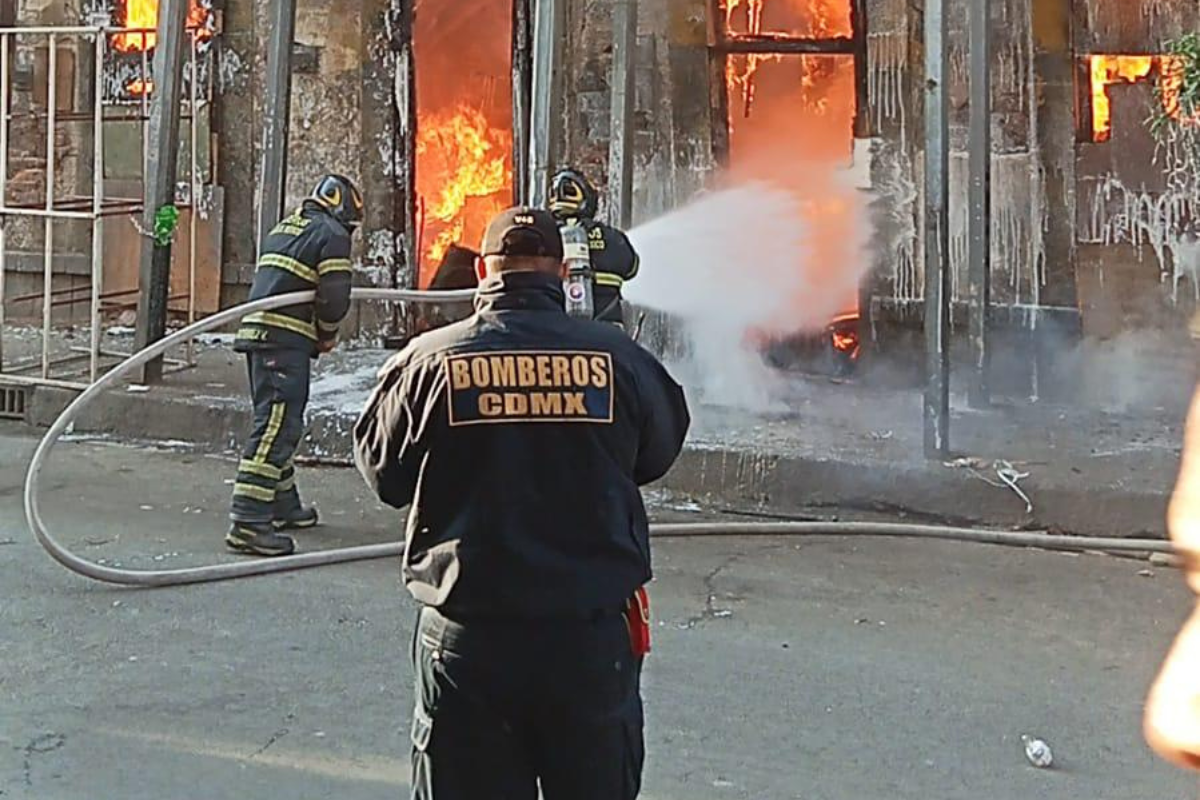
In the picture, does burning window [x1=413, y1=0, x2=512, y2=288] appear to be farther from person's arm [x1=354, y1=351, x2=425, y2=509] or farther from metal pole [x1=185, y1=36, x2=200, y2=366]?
person's arm [x1=354, y1=351, x2=425, y2=509]

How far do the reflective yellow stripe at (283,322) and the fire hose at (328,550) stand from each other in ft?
0.47

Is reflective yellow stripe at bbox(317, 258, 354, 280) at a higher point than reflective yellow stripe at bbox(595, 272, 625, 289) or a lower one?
lower

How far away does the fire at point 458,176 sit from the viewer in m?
12.2

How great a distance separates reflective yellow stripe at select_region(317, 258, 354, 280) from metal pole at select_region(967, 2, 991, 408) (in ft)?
12.3

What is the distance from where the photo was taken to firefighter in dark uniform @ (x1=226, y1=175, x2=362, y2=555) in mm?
7215

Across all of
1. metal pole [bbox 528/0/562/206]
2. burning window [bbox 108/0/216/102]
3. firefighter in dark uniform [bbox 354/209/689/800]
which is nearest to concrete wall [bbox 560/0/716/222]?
metal pole [bbox 528/0/562/206]

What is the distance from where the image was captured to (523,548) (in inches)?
131

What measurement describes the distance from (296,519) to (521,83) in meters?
4.97

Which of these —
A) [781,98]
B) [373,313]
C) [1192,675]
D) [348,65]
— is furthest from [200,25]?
[1192,675]

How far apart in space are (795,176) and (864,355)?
50.3 inches

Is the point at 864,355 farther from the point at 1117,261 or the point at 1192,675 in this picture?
the point at 1192,675

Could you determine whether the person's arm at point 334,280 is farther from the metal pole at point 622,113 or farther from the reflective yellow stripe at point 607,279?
the metal pole at point 622,113

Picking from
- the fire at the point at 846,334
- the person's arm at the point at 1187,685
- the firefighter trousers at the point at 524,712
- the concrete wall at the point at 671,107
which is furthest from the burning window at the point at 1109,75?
the person's arm at the point at 1187,685

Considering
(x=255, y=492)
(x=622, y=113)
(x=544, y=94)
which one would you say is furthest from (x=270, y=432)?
(x=622, y=113)
